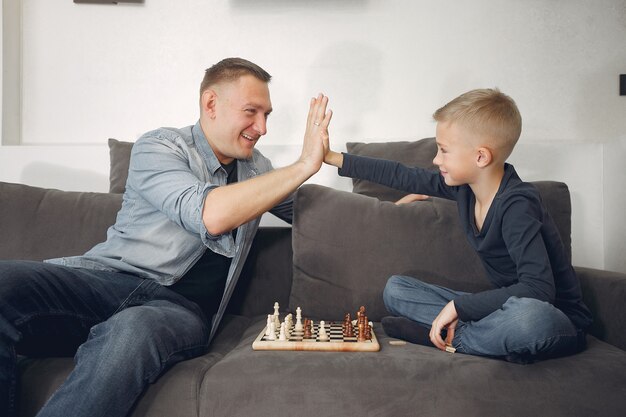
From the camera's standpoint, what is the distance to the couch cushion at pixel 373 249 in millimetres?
1799

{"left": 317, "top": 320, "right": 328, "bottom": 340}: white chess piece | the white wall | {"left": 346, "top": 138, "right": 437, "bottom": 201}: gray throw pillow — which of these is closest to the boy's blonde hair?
{"left": 346, "top": 138, "right": 437, "bottom": 201}: gray throw pillow

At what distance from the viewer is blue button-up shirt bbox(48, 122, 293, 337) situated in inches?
62.8

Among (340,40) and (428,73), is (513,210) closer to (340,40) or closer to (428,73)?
(428,73)

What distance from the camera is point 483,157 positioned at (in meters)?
1.64

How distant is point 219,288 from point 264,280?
0.27 m

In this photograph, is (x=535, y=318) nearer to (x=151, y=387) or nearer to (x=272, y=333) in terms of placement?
(x=272, y=333)

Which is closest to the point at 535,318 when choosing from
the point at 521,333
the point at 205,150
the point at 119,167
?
the point at 521,333

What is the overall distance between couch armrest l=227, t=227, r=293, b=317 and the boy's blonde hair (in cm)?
81

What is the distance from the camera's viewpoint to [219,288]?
1.82 meters

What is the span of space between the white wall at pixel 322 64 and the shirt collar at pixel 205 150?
58 cm

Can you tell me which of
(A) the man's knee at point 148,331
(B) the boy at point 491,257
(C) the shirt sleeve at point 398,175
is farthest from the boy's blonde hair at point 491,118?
(A) the man's knee at point 148,331

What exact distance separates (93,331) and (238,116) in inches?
33.5

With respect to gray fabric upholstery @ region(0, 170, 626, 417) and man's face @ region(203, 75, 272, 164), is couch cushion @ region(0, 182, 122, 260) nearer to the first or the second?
gray fabric upholstery @ region(0, 170, 626, 417)

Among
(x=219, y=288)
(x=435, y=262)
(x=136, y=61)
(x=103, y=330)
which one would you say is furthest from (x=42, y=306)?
(x=136, y=61)
